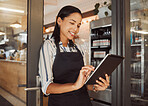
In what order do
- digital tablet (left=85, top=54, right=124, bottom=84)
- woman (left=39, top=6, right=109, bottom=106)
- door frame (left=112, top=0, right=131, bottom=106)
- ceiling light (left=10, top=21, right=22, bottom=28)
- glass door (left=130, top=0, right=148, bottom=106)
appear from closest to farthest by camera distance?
1. digital tablet (left=85, top=54, right=124, bottom=84)
2. woman (left=39, top=6, right=109, bottom=106)
3. ceiling light (left=10, top=21, right=22, bottom=28)
4. door frame (left=112, top=0, right=131, bottom=106)
5. glass door (left=130, top=0, right=148, bottom=106)

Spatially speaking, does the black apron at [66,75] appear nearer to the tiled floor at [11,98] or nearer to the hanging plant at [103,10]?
the tiled floor at [11,98]

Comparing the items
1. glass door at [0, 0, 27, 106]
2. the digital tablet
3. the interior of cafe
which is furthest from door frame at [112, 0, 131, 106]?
glass door at [0, 0, 27, 106]

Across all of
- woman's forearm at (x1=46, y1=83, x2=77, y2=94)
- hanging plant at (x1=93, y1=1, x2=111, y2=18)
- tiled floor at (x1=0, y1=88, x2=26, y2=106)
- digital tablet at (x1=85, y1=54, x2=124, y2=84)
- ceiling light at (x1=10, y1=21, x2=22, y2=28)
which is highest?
hanging plant at (x1=93, y1=1, x2=111, y2=18)

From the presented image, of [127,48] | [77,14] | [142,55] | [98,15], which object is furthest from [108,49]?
[77,14]

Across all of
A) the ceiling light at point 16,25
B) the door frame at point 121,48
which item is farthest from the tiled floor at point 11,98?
the door frame at point 121,48

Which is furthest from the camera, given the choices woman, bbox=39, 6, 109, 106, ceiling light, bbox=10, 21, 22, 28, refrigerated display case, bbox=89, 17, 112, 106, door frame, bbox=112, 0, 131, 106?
refrigerated display case, bbox=89, 17, 112, 106

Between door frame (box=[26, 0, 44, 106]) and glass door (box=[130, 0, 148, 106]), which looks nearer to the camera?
door frame (box=[26, 0, 44, 106])

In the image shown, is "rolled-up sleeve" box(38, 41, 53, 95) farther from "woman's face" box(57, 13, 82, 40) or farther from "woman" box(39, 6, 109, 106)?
"woman's face" box(57, 13, 82, 40)

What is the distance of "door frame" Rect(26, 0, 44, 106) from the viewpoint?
4.51 ft

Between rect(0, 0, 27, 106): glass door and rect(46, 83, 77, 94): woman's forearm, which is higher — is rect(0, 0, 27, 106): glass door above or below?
above

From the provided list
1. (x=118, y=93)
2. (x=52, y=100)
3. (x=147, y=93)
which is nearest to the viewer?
(x=52, y=100)

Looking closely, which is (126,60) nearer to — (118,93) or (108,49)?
(118,93)

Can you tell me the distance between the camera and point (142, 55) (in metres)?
2.43

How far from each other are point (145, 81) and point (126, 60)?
1.74 ft
